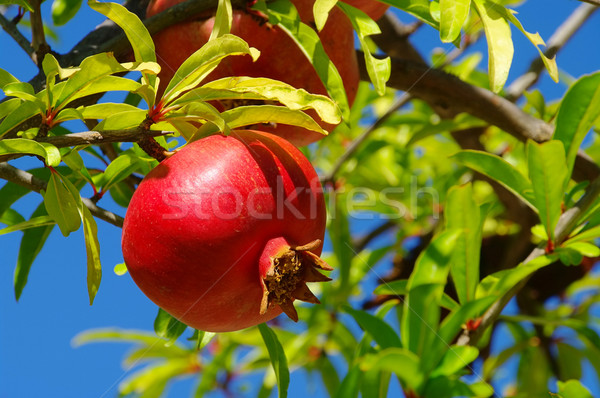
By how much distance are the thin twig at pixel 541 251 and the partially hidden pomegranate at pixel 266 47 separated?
0.45 meters

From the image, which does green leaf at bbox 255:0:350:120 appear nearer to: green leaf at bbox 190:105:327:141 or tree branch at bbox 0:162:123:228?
green leaf at bbox 190:105:327:141

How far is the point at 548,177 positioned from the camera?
1.15m

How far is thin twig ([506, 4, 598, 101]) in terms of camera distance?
5.30ft

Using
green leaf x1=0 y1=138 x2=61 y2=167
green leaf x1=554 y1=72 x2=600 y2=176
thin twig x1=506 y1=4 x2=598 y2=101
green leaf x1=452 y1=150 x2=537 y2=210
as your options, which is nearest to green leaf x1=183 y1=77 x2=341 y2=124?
green leaf x1=0 y1=138 x2=61 y2=167

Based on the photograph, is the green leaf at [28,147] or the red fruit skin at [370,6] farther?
the red fruit skin at [370,6]

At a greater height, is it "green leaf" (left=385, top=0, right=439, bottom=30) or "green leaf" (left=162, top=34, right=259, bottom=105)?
"green leaf" (left=385, top=0, right=439, bottom=30)

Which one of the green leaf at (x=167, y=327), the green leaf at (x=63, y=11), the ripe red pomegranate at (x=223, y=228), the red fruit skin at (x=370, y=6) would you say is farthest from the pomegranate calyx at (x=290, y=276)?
the green leaf at (x=63, y=11)

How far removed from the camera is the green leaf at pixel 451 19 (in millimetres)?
966

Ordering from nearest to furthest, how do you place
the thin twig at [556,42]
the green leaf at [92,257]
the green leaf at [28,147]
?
1. the green leaf at [28,147]
2. the green leaf at [92,257]
3. the thin twig at [556,42]

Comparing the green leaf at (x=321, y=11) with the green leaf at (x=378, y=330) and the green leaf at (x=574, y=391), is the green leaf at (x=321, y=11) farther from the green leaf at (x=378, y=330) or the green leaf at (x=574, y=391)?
the green leaf at (x=574, y=391)

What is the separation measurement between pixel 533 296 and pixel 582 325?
21.5 inches

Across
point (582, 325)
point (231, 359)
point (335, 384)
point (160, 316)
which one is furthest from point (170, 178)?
point (231, 359)

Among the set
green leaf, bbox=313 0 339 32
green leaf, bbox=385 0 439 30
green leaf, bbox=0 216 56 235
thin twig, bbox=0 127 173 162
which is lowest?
green leaf, bbox=0 216 56 235

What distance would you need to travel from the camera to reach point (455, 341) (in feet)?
3.83
